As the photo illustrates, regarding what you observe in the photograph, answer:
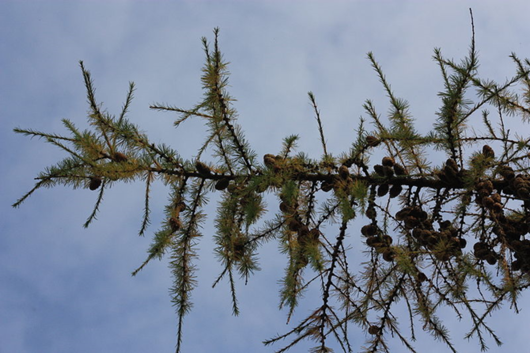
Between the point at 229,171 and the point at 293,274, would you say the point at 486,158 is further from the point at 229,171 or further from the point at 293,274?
the point at 229,171

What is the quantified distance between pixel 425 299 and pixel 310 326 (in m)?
0.61

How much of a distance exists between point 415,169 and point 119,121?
1.51 metres

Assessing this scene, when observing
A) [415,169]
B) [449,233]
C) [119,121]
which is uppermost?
[119,121]

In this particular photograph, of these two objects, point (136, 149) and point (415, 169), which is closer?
point (136, 149)

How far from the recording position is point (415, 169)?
237cm

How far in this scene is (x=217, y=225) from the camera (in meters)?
2.21

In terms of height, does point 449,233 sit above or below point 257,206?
below

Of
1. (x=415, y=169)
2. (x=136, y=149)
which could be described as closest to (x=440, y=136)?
(x=415, y=169)

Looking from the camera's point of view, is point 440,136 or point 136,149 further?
point 440,136

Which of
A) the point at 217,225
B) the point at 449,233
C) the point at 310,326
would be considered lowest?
the point at 310,326

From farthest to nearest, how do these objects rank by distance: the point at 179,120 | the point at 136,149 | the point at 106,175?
the point at 179,120 < the point at 136,149 < the point at 106,175

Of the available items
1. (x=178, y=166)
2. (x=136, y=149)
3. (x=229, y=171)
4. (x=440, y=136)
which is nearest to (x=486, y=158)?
(x=440, y=136)

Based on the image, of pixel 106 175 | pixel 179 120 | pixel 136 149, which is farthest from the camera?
pixel 179 120

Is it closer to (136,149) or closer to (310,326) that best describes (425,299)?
(310,326)
